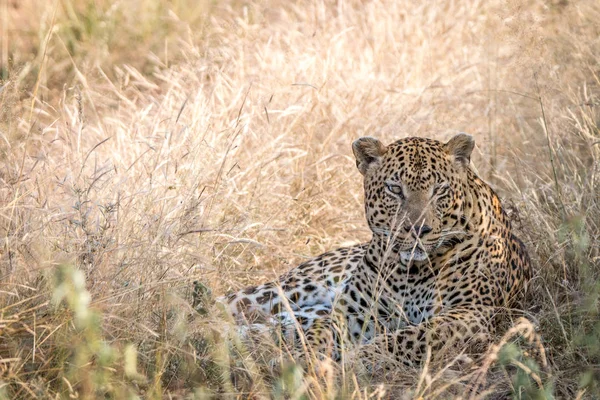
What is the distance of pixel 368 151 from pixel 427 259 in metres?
0.73

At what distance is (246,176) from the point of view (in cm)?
704

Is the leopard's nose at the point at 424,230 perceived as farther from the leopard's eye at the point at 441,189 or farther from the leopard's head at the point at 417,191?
the leopard's eye at the point at 441,189

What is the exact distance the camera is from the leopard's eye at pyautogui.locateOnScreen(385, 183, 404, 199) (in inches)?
217

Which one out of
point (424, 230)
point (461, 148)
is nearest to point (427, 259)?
point (424, 230)

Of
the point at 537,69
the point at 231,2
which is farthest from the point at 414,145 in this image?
the point at 231,2

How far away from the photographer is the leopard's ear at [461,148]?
5.54 metres

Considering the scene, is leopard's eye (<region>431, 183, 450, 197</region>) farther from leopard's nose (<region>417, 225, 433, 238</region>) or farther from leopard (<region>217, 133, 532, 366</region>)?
leopard's nose (<region>417, 225, 433, 238</region>)

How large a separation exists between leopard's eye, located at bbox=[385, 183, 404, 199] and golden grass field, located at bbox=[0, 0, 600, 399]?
63 centimetres

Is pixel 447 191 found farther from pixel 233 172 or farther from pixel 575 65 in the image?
pixel 575 65

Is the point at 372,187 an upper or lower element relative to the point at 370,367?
upper

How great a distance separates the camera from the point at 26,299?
405cm

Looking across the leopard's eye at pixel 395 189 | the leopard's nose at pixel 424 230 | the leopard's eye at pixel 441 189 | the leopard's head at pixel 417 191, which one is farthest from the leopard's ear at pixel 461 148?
the leopard's nose at pixel 424 230

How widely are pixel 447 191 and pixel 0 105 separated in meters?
2.35

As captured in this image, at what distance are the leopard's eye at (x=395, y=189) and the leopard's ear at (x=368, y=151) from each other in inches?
9.4
